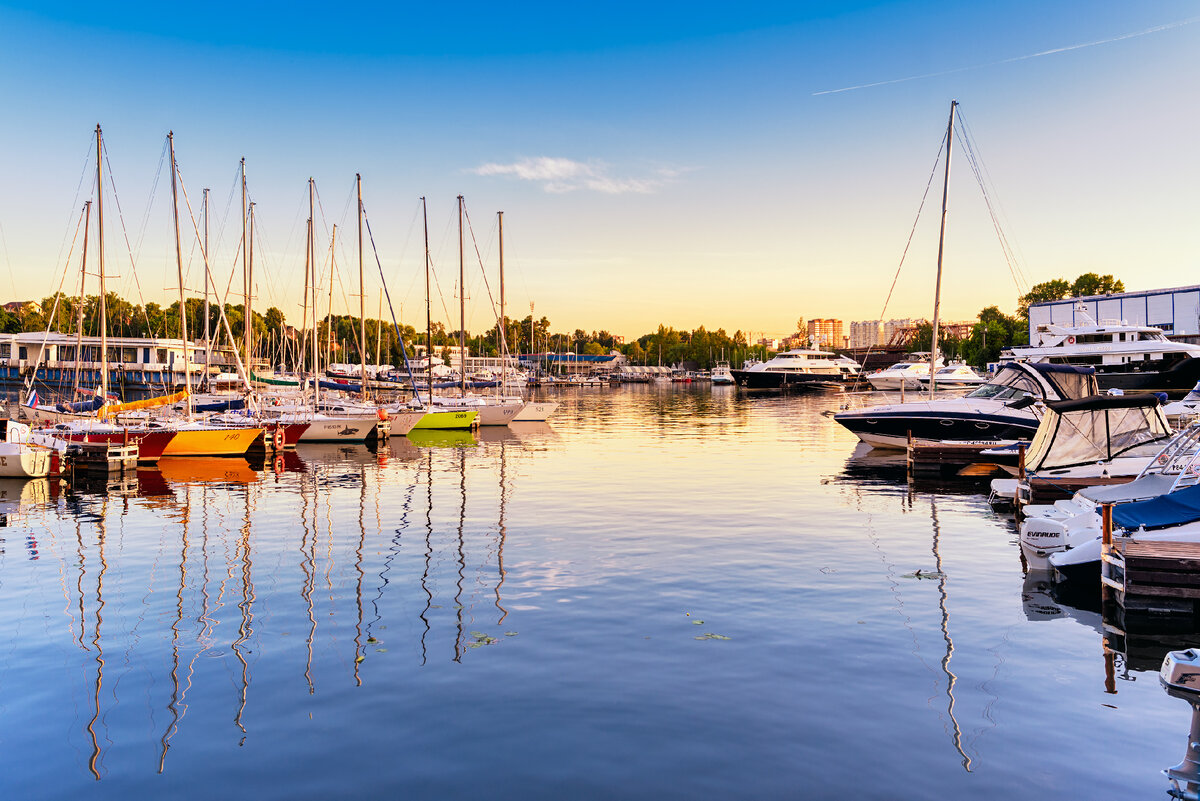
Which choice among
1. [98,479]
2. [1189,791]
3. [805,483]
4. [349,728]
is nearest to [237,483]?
[98,479]

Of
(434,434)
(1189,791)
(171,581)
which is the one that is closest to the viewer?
(1189,791)

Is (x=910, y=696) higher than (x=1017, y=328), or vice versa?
(x=1017, y=328)

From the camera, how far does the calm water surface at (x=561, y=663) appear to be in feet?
28.3

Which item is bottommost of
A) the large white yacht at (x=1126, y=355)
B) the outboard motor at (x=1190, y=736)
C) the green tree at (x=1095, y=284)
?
the outboard motor at (x=1190, y=736)

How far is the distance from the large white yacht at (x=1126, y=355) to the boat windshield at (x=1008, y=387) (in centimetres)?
1160

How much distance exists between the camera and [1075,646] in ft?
41.0

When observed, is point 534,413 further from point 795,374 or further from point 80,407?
point 795,374

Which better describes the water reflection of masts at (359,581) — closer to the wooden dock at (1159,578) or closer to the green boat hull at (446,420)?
the wooden dock at (1159,578)

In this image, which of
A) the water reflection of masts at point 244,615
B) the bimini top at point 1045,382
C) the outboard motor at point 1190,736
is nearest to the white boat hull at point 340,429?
the water reflection of masts at point 244,615

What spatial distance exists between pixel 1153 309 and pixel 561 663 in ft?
308

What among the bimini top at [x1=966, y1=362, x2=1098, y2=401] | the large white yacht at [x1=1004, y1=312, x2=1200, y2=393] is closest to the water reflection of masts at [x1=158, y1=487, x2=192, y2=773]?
the bimini top at [x1=966, y1=362, x2=1098, y2=401]

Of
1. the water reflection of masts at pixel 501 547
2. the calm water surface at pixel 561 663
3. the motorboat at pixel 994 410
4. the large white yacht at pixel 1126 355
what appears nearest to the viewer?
the calm water surface at pixel 561 663

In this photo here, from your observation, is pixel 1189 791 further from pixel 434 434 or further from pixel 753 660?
pixel 434 434

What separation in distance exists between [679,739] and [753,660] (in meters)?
2.83
